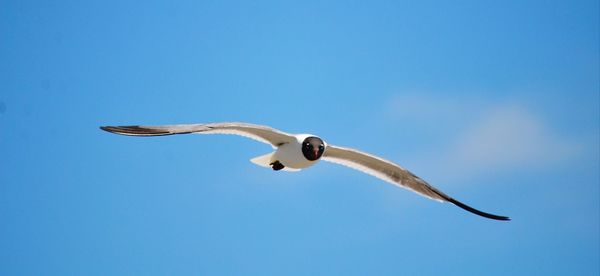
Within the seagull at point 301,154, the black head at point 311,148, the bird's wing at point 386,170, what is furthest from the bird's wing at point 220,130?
the bird's wing at point 386,170

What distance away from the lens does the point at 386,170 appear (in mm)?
15469

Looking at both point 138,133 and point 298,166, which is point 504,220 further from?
point 138,133

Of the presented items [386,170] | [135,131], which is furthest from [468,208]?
Answer: [135,131]

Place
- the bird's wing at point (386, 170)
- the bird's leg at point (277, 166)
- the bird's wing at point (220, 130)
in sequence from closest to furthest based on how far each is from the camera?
the bird's wing at point (220, 130)
the bird's leg at point (277, 166)
the bird's wing at point (386, 170)

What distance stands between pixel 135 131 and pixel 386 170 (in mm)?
5060

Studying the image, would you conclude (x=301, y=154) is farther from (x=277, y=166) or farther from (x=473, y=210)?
(x=473, y=210)

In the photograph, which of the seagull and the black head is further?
the black head

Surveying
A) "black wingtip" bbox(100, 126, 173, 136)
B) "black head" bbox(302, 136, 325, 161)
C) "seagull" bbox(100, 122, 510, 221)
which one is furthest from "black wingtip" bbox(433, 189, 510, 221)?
"black wingtip" bbox(100, 126, 173, 136)

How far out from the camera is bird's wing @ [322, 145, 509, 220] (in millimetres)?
15109

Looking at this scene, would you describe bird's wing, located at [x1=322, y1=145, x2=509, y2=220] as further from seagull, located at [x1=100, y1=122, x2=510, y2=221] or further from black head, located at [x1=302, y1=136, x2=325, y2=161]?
black head, located at [x1=302, y1=136, x2=325, y2=161]

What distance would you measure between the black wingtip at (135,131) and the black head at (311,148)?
2.63 meters

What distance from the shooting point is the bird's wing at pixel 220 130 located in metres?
12.2

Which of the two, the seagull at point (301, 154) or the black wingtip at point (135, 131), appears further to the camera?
the seagull at point (301, 154)

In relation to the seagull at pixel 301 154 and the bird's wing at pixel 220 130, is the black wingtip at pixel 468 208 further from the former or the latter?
the bird's wing at pixel 220 130
